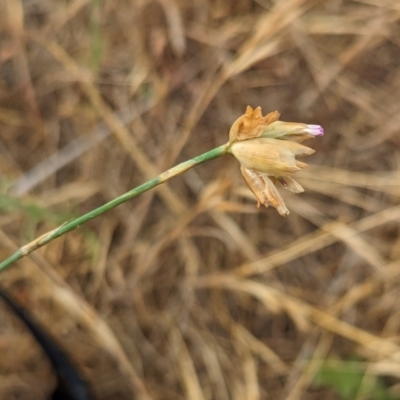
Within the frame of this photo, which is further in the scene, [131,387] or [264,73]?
[264,73]

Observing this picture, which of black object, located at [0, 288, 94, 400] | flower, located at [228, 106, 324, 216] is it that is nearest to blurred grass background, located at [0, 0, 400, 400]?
black object, located at [0, 288, 94, 400]

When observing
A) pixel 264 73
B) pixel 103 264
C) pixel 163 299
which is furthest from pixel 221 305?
pixel 264 73

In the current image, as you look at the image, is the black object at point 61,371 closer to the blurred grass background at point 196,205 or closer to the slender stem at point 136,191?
the blurred grass background at point 196,205

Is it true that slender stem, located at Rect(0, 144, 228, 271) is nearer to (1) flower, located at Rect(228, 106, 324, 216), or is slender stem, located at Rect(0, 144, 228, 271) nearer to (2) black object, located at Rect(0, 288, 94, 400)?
(1) flower, located at Rect(228, 106, 324, 216)

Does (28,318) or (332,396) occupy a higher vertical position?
(28,318)

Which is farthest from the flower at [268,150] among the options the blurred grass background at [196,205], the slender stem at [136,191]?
the blurred grass background at [196,205]

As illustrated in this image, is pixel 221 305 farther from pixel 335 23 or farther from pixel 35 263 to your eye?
pixel 335 23

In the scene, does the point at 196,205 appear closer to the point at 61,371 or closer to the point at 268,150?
the point at 61,371
